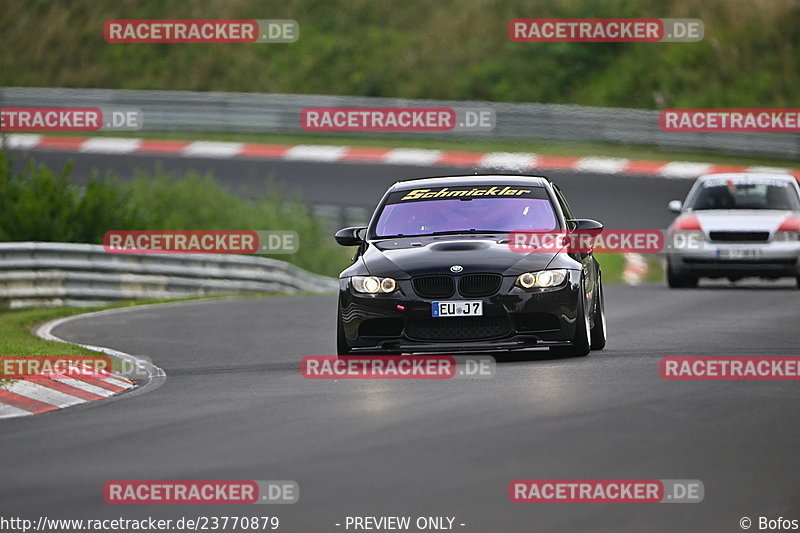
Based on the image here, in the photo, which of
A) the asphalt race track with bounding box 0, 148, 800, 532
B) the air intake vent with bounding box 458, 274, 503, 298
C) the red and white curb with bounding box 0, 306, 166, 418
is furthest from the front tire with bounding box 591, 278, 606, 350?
the red and white curb with bounding box 0, 306, 166, 418

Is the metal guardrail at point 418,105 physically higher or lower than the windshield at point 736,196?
higher

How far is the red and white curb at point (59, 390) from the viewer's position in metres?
11.5

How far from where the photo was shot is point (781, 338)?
1481 centimetres

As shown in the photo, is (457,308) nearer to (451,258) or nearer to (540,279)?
(451,258)

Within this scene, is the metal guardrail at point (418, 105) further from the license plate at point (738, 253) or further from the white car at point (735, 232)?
the license plate at point (738, 253)

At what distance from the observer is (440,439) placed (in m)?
9.05

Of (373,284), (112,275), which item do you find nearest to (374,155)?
(112,275)

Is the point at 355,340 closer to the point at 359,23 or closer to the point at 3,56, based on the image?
the point at 359,23

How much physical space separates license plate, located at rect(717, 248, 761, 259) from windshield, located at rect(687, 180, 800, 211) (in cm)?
104

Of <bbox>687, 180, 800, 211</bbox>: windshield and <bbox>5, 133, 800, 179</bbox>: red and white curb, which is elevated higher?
<bbox>5, 133, 800, 179</bbox>: red and white curb

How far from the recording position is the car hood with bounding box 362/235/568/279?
12555 millimetres

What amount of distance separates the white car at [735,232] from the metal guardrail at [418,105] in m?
13.2

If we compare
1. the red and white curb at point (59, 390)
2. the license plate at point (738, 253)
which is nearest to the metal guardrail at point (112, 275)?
the license plate at point (738, 253)

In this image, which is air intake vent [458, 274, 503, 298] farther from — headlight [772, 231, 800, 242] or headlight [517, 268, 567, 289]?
headlight [772, 231, 800, 242]
